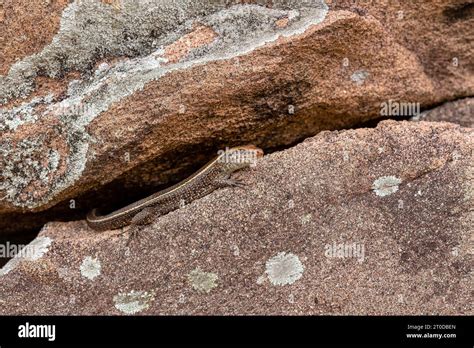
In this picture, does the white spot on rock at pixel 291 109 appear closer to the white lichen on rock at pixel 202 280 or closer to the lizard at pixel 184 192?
the lizard at pixel 184 192

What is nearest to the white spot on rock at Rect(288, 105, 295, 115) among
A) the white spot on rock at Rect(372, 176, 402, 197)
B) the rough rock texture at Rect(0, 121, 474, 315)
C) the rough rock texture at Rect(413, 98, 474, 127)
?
the rough rock texture at Rect(0, 121, 474, 315)

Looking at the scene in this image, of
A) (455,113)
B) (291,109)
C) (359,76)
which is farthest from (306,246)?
(455,113)

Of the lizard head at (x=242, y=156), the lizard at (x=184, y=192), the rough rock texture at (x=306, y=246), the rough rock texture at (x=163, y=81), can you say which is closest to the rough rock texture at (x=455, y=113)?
the rough rock texture at (x=306, y=246)

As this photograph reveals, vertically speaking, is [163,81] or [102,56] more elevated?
[102,56]

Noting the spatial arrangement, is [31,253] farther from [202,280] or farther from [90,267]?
[202,280]

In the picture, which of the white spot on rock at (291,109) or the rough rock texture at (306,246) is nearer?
the rough rock texture at (306,246)

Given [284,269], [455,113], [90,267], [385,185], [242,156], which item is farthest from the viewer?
[455,113]
